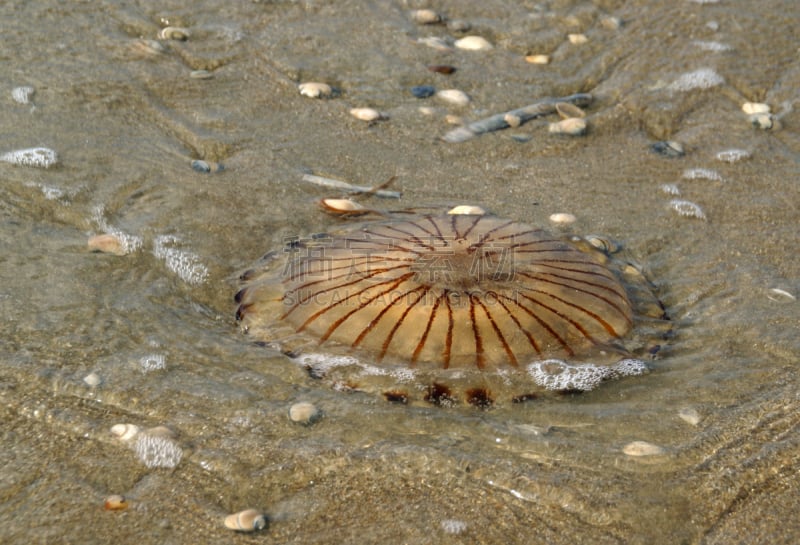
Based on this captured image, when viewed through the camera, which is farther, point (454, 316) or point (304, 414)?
point (454, 316)

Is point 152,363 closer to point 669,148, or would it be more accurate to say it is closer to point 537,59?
point 669,148

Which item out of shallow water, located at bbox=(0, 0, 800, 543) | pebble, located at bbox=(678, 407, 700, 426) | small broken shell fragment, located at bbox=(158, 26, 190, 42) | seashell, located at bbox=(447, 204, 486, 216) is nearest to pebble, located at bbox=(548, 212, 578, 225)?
shallow water, located at bbox=(0, 0, 800, 543)

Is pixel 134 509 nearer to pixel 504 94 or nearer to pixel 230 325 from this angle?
pixel 230 325

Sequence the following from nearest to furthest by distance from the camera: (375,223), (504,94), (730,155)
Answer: (375,223)
(730,155)
(504,94)

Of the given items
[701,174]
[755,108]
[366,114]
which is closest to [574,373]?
[701,174]

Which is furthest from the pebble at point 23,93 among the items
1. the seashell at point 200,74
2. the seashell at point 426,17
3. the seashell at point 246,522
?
the seashell at point 246,522

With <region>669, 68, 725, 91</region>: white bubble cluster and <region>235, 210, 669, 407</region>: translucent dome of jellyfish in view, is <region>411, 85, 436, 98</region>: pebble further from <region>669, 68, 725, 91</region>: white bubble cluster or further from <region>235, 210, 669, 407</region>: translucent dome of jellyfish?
<region>235, 210, 669, 407</region>: translucent dome of jellyfish

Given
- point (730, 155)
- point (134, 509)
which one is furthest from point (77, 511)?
point (730, 155)
